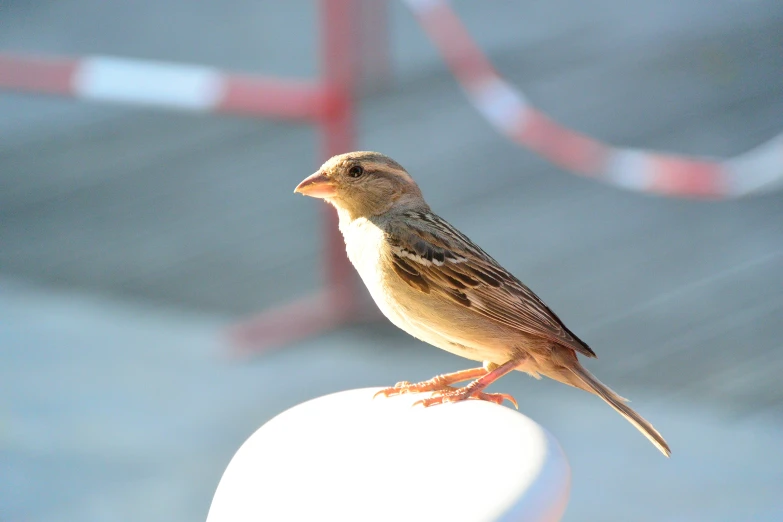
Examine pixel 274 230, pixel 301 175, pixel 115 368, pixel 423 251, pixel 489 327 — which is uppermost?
pixel 301 175

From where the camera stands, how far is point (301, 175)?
9.48m

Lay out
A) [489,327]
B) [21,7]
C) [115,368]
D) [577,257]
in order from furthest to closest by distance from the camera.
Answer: [21,7]
[577,257]
[115,368]
[489,327]

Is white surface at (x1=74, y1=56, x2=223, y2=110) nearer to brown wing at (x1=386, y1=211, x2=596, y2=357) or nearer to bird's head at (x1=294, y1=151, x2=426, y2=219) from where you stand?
bird's head at (x1=294, y1=151, x2=426, y2=219)

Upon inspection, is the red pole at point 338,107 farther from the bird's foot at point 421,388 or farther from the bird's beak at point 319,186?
the bird's foot at point 421,388

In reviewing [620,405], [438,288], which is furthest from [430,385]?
[620,405]

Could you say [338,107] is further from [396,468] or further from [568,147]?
[396,468]

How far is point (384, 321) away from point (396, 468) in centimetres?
536

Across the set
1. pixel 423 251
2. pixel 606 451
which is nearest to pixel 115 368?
pixel 606 451

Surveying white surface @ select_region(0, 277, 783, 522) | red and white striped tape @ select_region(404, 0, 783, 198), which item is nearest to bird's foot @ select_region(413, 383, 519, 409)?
white surface @ select_region(0, 277, 783, 522)

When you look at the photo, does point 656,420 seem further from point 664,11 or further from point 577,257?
point 664,11

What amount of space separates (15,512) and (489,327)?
3.46 m

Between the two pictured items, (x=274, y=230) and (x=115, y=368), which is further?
(x=274, y=230)

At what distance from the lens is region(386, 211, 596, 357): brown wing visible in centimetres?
300

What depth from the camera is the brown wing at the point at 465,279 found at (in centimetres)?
300
